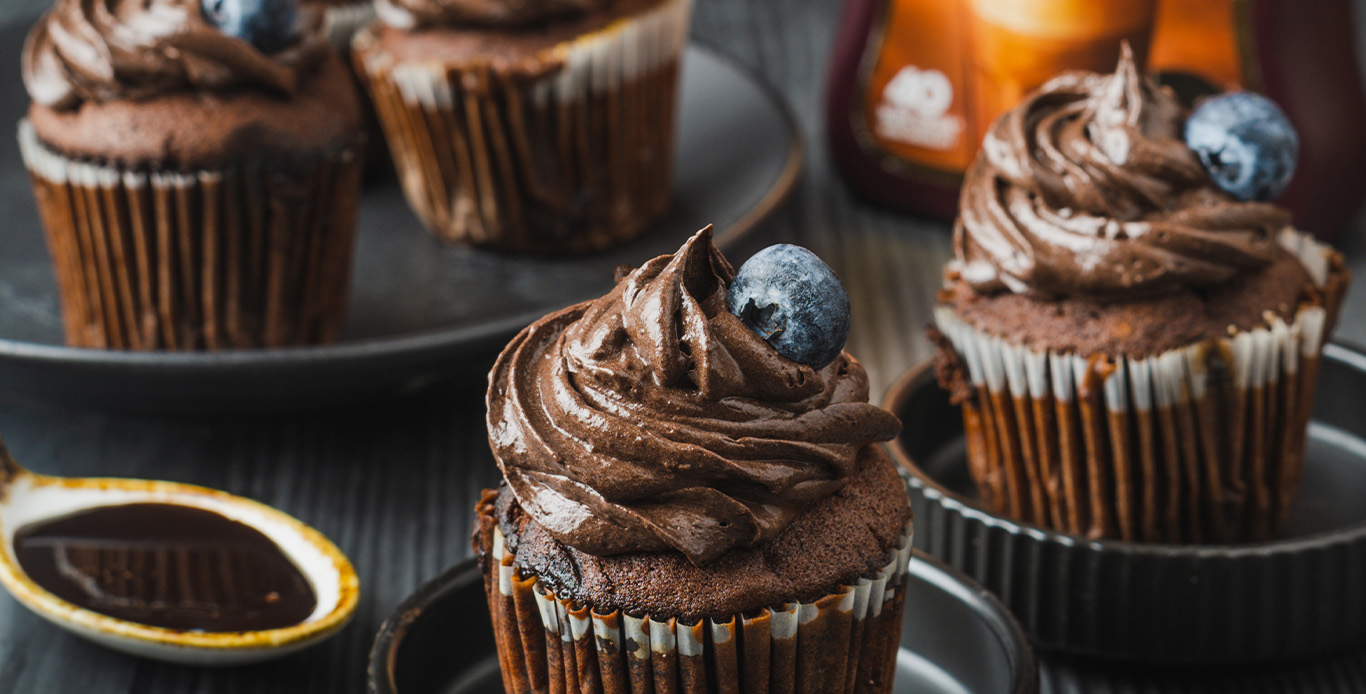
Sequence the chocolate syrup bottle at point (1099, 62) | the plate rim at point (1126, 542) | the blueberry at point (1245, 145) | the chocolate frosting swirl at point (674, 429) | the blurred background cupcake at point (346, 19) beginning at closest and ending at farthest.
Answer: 1. the chocolate frosting swirl at point (674, 429)
2. the plate rim at point (1126, 542)
3. the blueberry at point (1245, 145)
4. the chocolate syrup bottle at point (1099, 62)
5. the blurred background cupcake at point (346, 19)

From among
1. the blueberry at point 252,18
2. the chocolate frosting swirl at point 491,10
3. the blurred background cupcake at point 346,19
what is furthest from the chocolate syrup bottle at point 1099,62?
the blueberry at point 252,18

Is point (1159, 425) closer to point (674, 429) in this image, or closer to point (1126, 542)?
point (1126, 542)

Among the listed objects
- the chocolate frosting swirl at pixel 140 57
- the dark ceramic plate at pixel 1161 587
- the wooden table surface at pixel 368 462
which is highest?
the chocolate frosting swirl at pixel 140 57

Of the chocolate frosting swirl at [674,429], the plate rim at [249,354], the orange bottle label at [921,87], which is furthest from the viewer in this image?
the orange bottle label at [921,87]

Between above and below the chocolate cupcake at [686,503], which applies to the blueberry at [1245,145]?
above

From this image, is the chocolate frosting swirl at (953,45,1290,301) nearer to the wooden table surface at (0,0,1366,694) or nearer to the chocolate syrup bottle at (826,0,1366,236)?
the wooden table surface at (0,0,1366,694)

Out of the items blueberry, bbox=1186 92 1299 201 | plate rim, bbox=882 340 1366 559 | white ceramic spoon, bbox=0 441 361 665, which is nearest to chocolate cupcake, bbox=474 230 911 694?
plate rim, bbox=882 340 1366 559

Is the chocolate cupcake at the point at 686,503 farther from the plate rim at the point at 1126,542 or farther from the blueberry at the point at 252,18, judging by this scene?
the blueberry at the point at 252,18
